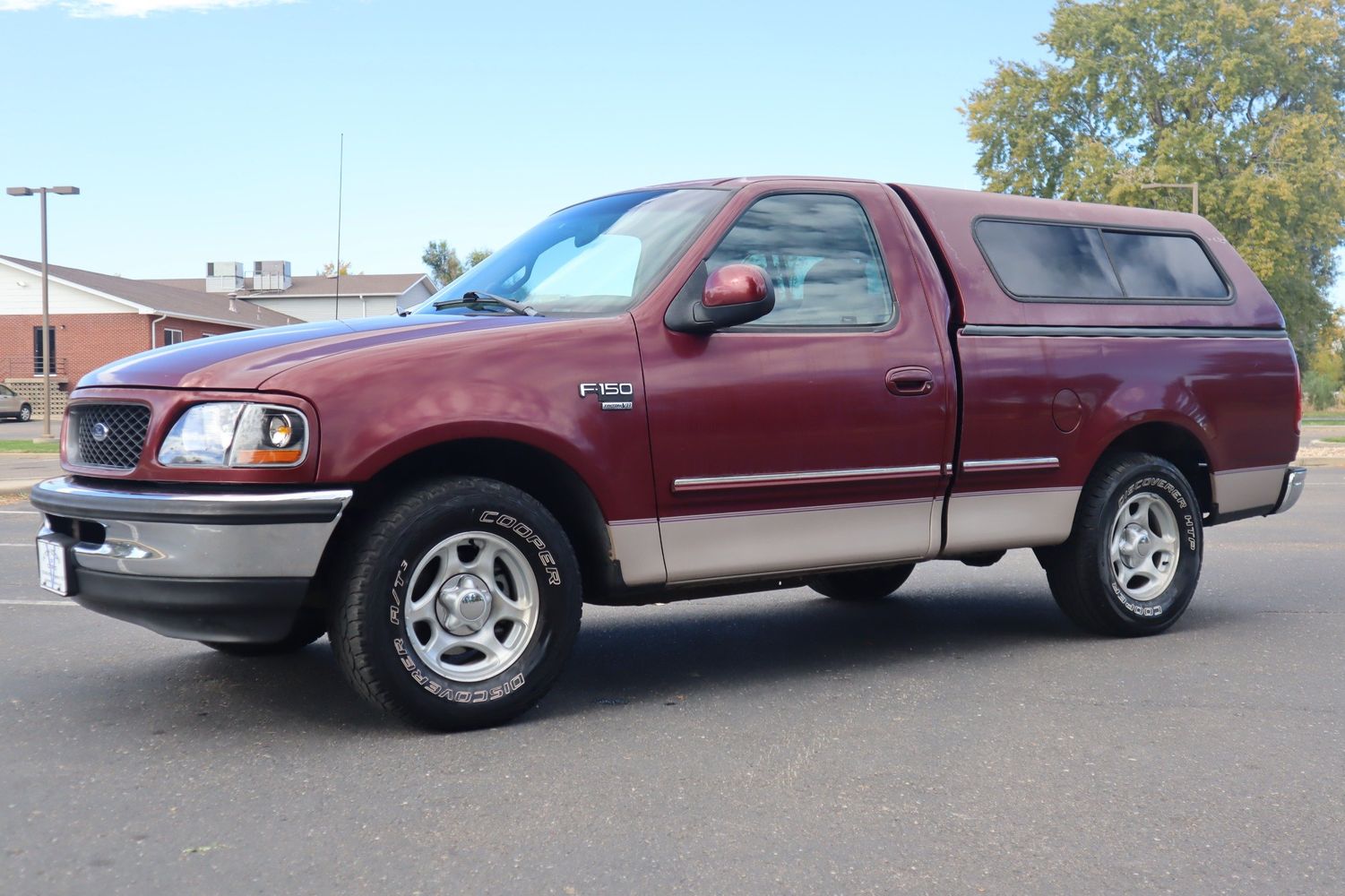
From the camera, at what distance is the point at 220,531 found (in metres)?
4.16

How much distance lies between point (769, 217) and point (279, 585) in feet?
7.64

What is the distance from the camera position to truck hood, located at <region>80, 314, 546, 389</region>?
14.1 feet

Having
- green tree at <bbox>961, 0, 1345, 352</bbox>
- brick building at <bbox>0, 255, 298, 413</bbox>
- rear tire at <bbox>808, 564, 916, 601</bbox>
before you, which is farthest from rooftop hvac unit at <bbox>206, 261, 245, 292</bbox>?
rear tire at <bbox>808, 564, 916, 601</bbox>

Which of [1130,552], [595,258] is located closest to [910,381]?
[595,258]

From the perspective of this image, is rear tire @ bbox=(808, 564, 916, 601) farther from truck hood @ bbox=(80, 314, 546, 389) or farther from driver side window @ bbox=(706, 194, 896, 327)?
truck hood @ bbox=(80, 314, 546, 389)

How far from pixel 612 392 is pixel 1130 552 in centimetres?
276

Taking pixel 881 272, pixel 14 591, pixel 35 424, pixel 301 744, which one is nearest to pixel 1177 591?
pixel 881 272

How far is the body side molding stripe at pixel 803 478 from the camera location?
4.97 meters

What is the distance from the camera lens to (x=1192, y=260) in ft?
22.3

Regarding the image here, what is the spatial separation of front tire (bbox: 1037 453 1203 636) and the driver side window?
55.2 inches

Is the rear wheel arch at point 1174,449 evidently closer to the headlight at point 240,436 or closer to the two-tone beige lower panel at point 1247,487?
the two-tone beige lower panel at point 1247,487

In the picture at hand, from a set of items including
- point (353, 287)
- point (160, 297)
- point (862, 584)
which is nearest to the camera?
point (862, 584)

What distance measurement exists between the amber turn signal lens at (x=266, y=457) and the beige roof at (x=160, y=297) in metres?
46.3

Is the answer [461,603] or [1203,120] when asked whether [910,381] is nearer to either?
[461,603]
